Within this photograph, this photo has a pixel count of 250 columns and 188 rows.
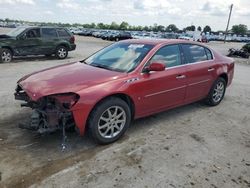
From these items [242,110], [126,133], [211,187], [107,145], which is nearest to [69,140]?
[107,145]

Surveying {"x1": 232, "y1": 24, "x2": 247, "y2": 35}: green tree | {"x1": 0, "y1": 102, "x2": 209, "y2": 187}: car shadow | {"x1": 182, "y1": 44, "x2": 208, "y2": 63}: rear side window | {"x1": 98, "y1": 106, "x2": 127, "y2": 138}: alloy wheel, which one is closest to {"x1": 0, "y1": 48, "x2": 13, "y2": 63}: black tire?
{"x1": 0, "y1": 102, "x2": 209, "y2": 187}: car shadow

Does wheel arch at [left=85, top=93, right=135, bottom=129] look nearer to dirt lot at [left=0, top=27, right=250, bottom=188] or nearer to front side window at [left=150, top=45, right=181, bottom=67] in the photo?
dirt lot at [left=0, top=27, right=250, bottom=188]

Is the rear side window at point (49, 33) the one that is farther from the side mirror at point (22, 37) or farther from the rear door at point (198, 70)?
the rear door at point (198, 70)

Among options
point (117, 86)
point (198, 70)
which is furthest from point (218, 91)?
point (117, 86)

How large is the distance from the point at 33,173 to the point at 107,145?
123 centimetres

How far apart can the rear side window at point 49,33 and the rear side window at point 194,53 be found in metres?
10.2

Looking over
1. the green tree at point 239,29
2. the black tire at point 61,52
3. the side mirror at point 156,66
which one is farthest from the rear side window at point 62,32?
the green tree at point 239,29

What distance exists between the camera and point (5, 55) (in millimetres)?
12883

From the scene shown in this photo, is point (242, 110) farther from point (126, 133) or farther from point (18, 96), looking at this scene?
point (18, 96)

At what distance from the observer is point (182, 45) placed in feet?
18.2

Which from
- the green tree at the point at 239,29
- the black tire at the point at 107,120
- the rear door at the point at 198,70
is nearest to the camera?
the black tire at the point at 107,120

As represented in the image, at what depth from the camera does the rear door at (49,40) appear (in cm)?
1417

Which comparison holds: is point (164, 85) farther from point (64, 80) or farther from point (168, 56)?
point (64, 80)

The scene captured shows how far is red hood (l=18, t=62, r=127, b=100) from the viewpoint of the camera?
3.97 meters
